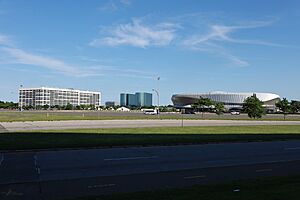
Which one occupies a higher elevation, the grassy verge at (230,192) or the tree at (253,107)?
the tree at (253,107)

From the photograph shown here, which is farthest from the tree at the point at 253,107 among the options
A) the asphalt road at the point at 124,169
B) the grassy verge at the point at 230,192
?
the grassy verge at the point at 230,192

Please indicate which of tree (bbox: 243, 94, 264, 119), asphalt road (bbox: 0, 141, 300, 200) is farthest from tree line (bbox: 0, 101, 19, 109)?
asphalt road (bbox: 0, 141, 300, 200)

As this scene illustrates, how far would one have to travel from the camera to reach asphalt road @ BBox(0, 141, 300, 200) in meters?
10.1

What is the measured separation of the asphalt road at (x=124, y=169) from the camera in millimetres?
10102

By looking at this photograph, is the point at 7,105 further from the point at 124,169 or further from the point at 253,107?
the point at 124,169

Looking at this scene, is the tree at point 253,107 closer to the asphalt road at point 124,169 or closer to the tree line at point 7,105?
the asphalt road at point 124,169

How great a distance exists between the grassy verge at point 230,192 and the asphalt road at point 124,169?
3.28 feet

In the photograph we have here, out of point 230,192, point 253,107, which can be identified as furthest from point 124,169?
point 253,107

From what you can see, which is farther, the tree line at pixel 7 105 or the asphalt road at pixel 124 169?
the tree line at pixel 7 105

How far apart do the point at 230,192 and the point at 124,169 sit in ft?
17.0

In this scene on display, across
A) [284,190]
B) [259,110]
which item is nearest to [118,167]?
[284,190]

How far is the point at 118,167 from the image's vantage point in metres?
13.7

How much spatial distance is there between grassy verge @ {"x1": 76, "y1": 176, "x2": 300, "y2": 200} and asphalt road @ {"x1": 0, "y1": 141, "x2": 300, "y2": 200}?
3.28ft

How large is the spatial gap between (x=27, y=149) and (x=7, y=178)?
25.8ft
